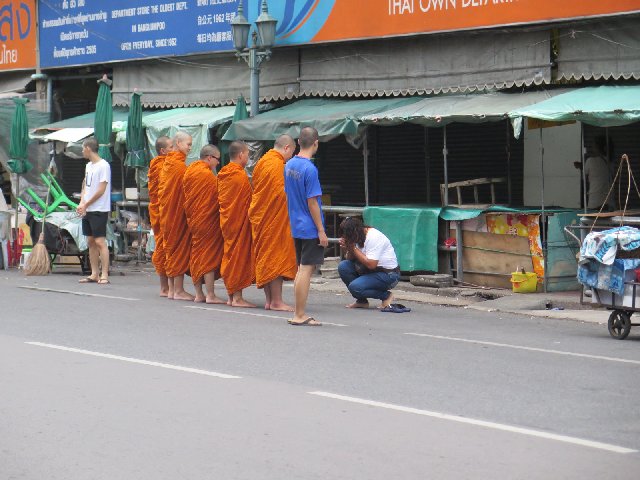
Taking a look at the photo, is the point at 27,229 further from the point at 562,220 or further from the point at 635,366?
the point at 635,366

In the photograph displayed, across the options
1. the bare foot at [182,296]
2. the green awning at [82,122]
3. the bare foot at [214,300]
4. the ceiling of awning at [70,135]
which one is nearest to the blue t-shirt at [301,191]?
the bare foot at [214,300]

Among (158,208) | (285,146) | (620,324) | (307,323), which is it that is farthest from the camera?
(158,208)

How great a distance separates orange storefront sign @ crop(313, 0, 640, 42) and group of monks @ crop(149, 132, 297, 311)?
4524 millimetres

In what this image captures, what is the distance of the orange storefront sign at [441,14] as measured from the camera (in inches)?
625

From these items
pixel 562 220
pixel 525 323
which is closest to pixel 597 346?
pixel 525 323

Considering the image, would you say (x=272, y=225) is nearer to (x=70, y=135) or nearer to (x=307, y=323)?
(x=307, y=323)

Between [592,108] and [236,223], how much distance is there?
169 inches

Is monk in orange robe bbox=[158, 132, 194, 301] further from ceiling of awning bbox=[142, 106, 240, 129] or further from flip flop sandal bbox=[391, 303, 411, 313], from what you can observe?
ceiling of awning bbox=[142, 106, 240, 129]

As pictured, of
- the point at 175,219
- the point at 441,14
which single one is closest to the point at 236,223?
the point at 175,219

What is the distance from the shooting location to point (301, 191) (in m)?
12.6

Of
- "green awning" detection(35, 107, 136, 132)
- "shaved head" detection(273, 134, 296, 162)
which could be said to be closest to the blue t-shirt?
"shaved head" detection(273, 134, 296, 162)

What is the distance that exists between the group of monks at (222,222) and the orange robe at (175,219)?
1 cm

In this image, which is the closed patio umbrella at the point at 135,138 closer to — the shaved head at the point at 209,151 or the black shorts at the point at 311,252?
the shaved head at the point at 209,151

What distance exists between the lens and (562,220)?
15.6m
